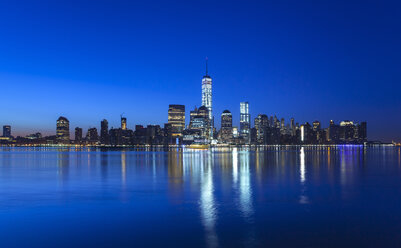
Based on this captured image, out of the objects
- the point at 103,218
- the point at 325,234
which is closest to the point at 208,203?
the point at 103,218

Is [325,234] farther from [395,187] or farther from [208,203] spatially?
[395,187]

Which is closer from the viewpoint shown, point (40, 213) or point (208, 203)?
point (40, 213)

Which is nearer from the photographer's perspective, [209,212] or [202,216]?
[202,216]

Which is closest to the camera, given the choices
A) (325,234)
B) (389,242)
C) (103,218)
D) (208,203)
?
(389,242)

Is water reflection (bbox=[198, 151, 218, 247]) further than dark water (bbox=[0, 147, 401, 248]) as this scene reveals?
Yes

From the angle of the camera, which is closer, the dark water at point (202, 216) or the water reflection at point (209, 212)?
the dark water at point (202, 216)

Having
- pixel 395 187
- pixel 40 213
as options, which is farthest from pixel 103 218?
pixel 395 187

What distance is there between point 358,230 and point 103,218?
13596mm

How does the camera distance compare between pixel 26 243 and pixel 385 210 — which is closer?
pixel 26 243

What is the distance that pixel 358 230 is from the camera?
18062 mm

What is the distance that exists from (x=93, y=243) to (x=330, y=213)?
1391 centimetres

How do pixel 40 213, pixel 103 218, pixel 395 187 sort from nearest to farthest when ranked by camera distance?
pixel 103 218, pixel 40 213, pixel 395 187

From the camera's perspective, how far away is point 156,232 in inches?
707

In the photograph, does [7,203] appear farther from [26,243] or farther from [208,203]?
[208,203]
